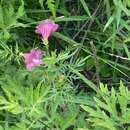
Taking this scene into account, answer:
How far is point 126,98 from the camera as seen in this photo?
4.90 feet

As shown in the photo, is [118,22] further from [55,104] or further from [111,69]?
[55,104]

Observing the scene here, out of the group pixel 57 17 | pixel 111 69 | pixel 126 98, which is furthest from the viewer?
pixel 111 69

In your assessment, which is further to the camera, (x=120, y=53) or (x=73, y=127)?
(x=120, y=53)

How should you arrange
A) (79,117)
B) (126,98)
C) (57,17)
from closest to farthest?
(126,98) < (79,117) < (57,17)

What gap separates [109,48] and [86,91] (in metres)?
0.24

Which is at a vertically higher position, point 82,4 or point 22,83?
point 82,4

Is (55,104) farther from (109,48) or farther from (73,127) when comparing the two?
(109,48)

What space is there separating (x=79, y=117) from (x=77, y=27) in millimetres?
472

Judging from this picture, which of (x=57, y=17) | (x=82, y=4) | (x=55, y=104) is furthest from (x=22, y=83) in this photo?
(x=82, y=4)

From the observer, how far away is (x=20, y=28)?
6.23 ft

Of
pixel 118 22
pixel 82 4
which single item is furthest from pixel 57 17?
pixel 118 22

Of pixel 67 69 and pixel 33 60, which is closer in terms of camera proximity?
pixel 33 60

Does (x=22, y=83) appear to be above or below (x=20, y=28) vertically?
below

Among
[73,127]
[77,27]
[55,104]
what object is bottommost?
[73,127]
